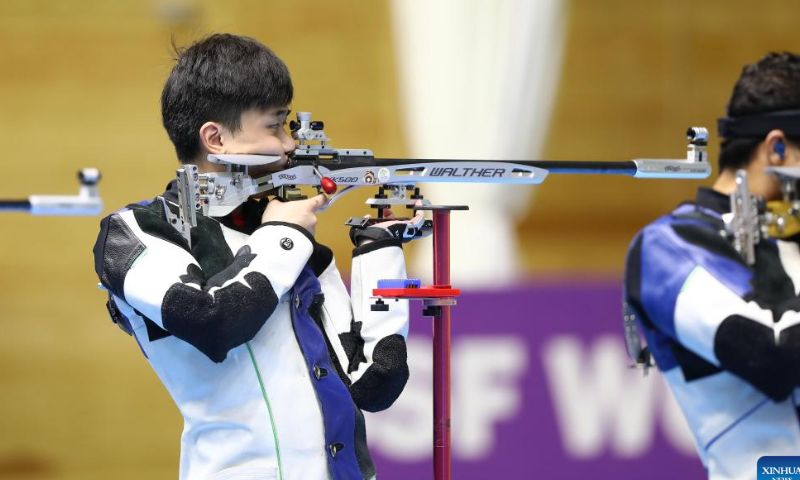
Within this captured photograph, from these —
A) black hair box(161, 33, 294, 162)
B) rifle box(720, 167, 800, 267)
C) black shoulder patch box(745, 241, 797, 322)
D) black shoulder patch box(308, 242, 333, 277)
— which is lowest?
black shoulder patch box(745, 241, 797, 322)

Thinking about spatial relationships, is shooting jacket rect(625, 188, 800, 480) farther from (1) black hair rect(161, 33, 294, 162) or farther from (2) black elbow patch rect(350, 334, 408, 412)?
(1) black hair rect(161, 33, 294, 162)

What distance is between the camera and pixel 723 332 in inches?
75.0

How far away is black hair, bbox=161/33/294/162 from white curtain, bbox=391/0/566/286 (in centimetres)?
160

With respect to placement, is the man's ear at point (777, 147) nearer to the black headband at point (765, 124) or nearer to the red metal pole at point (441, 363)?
the black headband at point (765, 124)

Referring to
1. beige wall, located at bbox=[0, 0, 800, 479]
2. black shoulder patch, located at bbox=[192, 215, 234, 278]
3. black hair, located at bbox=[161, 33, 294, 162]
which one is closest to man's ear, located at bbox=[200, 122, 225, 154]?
black hair, located at bbox=[161, 33, 294, 162]

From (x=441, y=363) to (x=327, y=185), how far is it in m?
0.39

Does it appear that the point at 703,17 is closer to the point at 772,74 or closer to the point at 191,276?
the point at 772,74

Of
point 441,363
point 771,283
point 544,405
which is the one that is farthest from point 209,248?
point 544,405

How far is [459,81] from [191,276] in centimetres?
200

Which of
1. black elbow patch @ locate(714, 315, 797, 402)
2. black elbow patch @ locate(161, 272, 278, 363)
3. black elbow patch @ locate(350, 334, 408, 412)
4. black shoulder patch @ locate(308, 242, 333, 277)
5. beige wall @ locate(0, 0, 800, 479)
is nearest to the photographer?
black elbow patch @ locate(161, 272, 278, 363)

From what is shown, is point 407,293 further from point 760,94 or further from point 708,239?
point 760,94

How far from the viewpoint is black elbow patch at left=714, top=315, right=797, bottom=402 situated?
6.14ft

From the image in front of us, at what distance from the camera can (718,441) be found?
198 cm

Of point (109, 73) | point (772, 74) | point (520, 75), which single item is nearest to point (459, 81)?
point (520, 75)
